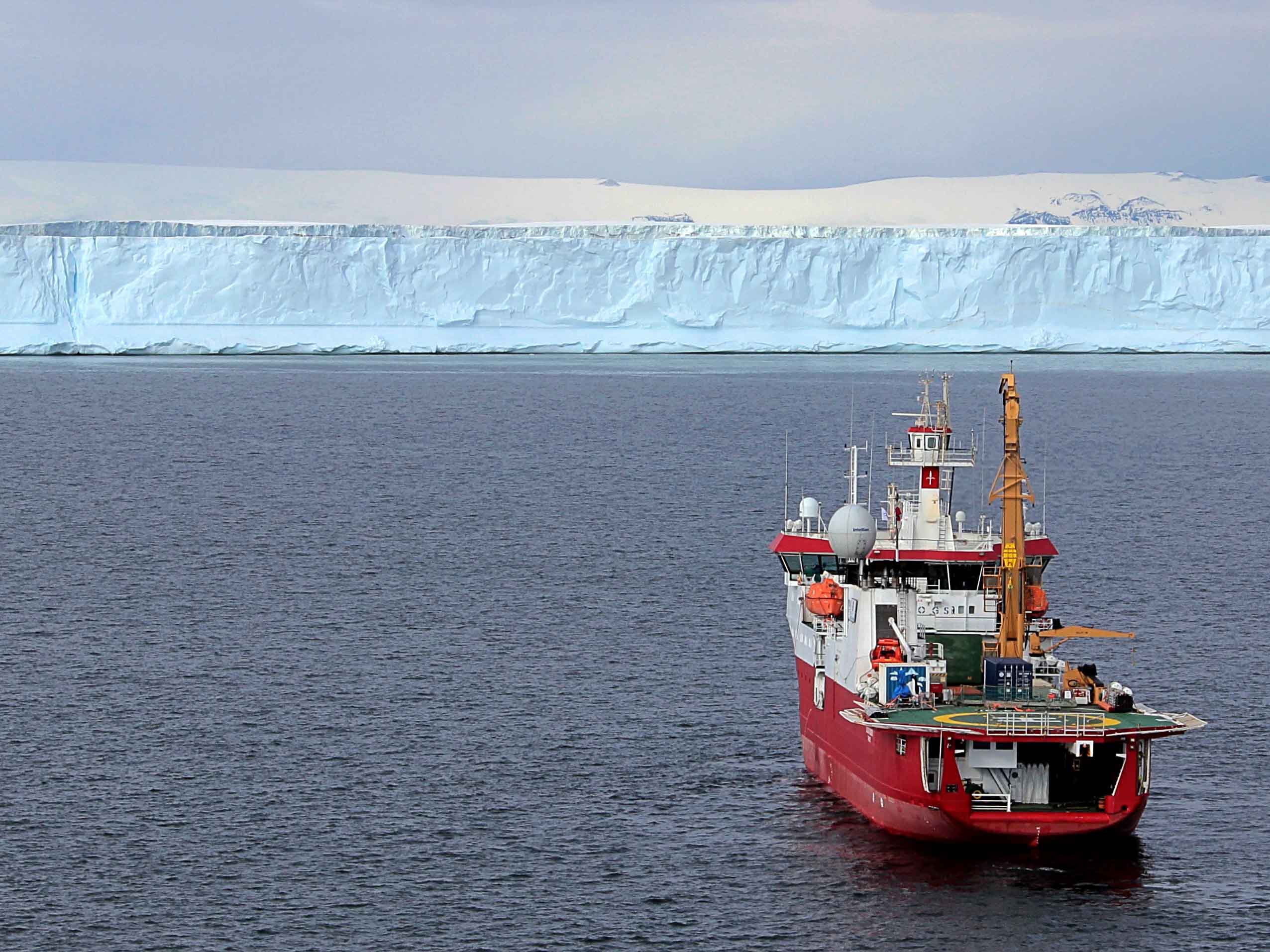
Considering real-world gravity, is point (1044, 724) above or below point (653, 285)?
below

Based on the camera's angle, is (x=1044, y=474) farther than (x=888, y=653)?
Yes

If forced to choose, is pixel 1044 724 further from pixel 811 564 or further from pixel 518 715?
pixel 518 715

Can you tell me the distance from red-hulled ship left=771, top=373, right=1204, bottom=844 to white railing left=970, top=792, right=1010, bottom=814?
27 mm

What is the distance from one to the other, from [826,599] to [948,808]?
24.6 ft

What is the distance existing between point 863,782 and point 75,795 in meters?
14.9

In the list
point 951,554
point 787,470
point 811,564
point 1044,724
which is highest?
point 787,470

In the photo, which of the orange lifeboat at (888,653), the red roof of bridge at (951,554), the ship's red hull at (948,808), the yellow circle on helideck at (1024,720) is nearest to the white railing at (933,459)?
the red roof of bridge at (951,554)

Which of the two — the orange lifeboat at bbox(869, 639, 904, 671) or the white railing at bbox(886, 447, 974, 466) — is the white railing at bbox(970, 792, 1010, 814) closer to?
the orange lifeboat at bbox(869, 639, 904, 671)

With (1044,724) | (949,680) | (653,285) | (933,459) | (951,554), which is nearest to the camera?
(1044,724)

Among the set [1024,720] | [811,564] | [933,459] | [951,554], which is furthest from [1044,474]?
[1024,720]

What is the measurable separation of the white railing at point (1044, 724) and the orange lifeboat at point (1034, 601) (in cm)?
510

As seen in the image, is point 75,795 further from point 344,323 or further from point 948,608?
point 344,323

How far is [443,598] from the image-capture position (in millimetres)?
56906

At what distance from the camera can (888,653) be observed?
116ft
